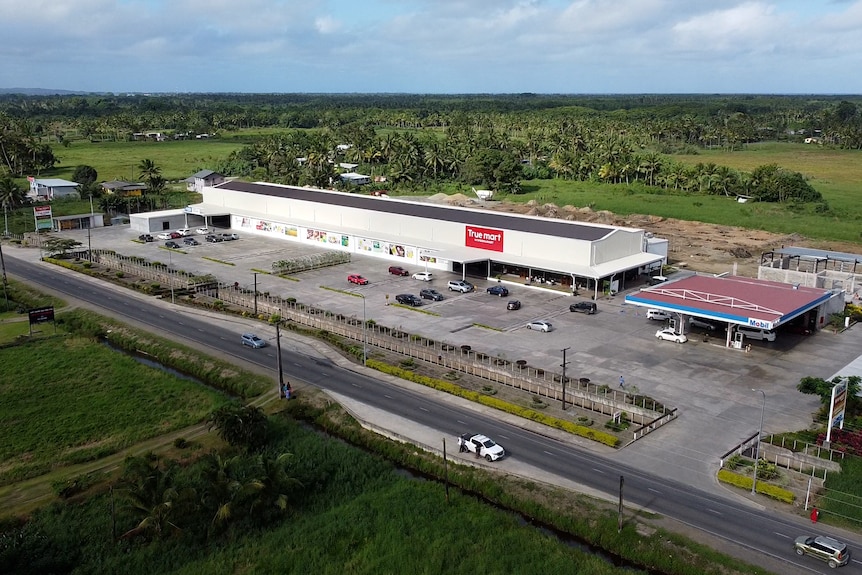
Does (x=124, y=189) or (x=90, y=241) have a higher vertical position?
(x=124, y=189)

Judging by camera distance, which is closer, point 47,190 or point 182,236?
point 182,236

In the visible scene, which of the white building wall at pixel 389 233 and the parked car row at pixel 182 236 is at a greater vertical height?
the white building wall at pixel 389 233

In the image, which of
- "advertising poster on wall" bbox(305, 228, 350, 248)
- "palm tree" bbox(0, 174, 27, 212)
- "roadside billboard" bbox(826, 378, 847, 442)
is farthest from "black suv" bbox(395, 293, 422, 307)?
"palm tree" bbox(0, 174, 27, 212)

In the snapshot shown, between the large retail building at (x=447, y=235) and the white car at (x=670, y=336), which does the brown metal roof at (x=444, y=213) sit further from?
the white car at (x=670, y=336)

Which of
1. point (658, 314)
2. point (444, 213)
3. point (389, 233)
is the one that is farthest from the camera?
point (389, 233)

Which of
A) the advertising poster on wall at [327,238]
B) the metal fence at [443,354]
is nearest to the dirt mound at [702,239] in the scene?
the metal fence at [443,354]

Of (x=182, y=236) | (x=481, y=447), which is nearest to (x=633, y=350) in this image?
(x=481, y=447)

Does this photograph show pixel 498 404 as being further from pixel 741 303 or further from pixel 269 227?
pixel 269 227
